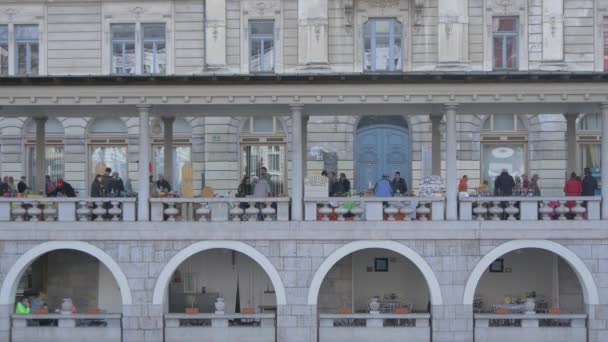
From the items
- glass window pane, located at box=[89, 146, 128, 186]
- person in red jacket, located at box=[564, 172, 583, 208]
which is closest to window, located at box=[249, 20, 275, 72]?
glass window pane, located at box=[89, 146, 128, 186]

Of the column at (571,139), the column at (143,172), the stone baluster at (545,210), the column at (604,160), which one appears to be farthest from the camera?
the column at (571,139)

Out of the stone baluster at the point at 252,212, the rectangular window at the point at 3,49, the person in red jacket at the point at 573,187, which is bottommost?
the stone baluster at the point at 252,212

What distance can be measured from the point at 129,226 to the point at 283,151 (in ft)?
50.9

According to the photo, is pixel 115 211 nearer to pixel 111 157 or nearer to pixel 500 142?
pixel 111 157

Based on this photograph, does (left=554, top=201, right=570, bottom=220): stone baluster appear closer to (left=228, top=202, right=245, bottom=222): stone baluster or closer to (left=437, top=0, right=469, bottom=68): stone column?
(left=228, top=202, right=245, bottom=222): stone baluster

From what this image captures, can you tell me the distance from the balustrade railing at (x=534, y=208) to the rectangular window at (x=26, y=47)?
22.9 m

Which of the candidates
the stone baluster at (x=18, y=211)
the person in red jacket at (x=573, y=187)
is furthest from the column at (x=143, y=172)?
the person in red jacket at (x=573, y=187)

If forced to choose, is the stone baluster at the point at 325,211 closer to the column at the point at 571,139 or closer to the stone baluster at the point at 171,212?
the stone baluster at the point at 171,212

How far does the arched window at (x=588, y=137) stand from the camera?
4184 centimetres

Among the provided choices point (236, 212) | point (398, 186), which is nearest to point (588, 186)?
point (398, 186)

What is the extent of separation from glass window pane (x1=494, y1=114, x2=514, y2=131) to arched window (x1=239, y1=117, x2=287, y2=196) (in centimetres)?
870

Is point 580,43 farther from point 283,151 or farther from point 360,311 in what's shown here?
point 360,311

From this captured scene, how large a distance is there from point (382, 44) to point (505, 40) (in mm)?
5080

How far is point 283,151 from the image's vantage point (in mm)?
42562
